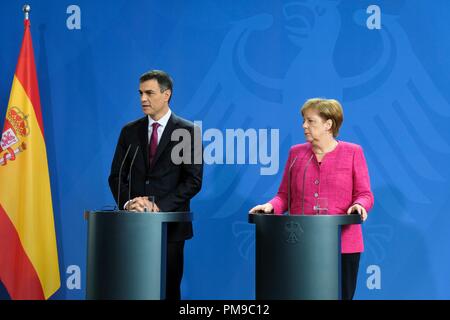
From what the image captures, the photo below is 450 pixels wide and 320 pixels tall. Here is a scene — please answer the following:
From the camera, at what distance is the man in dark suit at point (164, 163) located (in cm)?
Answer: 371

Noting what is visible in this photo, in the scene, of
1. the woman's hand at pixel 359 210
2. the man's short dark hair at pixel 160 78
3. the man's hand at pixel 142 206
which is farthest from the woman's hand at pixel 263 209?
the man's short dark hair at pixel 160 78

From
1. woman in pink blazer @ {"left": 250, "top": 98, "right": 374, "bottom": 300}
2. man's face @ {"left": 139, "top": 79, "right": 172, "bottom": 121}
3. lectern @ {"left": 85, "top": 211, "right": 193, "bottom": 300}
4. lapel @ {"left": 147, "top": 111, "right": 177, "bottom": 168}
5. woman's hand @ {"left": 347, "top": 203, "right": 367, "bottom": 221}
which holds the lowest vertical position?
lectern @ {"left": 85, "top": 211, "right": 193, "bottom": 300}

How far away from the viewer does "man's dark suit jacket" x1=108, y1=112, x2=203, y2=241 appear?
147 inches

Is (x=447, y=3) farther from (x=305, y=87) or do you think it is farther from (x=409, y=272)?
(x=409, y=272)

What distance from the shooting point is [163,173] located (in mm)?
3773

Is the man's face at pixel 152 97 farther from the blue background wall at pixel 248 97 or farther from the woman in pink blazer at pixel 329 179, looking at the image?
the blue background wall at pixel 248 97

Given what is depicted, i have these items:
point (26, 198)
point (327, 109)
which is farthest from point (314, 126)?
point (26, 198)

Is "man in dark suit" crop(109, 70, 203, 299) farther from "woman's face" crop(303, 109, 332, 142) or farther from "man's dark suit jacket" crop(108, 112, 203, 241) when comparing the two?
"woman's face" crop(303, 109, 332, 142)

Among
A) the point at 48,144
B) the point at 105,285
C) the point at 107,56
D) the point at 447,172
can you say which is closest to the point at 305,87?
the point at 447,172

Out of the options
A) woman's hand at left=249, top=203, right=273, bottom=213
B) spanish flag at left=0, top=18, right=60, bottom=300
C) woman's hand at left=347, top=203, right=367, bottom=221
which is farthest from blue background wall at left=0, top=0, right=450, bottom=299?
woman's hand at left=347, top=203, right=367, bottom=221

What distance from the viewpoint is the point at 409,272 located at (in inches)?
187

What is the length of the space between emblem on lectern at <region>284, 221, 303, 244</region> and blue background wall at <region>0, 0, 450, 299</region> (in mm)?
1781

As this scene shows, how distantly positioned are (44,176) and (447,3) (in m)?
3.25

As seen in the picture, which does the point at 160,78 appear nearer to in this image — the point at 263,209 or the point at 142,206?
the point at 142,206
